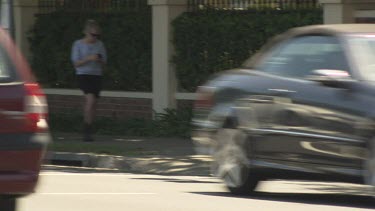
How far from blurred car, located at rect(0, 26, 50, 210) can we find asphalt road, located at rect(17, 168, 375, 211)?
153 cm

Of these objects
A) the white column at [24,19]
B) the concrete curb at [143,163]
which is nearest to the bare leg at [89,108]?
the concrete curb at [143,163]

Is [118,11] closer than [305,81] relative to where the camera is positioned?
No

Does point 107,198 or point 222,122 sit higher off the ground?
point 222,122

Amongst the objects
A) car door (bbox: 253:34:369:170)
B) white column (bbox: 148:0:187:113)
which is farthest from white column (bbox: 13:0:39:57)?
car door (bbox: 253:34:369:170)

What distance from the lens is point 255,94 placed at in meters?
10.5

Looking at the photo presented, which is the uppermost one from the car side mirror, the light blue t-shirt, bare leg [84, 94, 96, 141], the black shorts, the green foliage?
the car side mirror

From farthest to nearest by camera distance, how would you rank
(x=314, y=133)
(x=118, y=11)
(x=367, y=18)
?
(x=118, y=11) < (x=367, y=18) < (x=314, y=133)

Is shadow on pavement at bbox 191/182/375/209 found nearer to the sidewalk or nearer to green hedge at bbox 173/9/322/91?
the sidewalk

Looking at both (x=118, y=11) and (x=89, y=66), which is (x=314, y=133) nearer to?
(x=89, y=66)

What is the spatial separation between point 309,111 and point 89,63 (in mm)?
8097

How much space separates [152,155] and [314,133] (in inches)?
233

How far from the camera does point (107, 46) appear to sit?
66.5 ft

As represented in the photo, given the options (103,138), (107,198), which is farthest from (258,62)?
(103,138)

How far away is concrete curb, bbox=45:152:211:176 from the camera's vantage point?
47.0 ft
